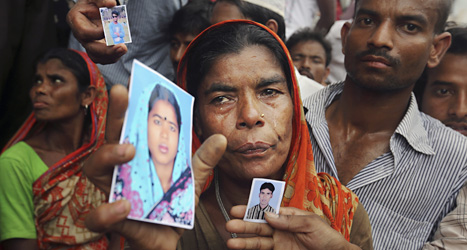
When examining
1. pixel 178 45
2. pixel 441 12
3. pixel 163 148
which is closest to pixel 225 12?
pixel 178 45

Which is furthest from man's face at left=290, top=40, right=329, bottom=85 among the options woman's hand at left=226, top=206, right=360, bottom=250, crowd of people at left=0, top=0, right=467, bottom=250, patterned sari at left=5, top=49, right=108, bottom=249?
woman's hand at left=226, top=206, right=360, bottom=250

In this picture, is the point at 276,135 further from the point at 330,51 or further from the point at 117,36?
the point at 330,51

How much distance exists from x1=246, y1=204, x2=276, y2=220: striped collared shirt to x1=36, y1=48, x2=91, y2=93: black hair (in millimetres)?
2357

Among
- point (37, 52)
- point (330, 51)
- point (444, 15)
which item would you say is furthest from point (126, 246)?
point (330, 51)

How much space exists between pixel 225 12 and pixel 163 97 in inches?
95.9

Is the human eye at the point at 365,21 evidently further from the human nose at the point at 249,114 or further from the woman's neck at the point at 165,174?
the woman's neck at the point at 165,174

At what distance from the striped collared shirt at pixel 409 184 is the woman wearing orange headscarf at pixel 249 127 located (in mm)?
383

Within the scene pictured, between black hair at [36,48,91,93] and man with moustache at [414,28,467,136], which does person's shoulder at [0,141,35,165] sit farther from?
man with moustache at [414,28,467,136]

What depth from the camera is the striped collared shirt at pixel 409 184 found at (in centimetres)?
222

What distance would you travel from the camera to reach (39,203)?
→ 2.92 meters

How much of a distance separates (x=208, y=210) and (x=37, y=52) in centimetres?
249

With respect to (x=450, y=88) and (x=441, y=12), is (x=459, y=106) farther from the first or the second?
(x=441, y=12)

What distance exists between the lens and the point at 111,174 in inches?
45.9

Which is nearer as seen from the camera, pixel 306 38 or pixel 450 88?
pixel 450 88
